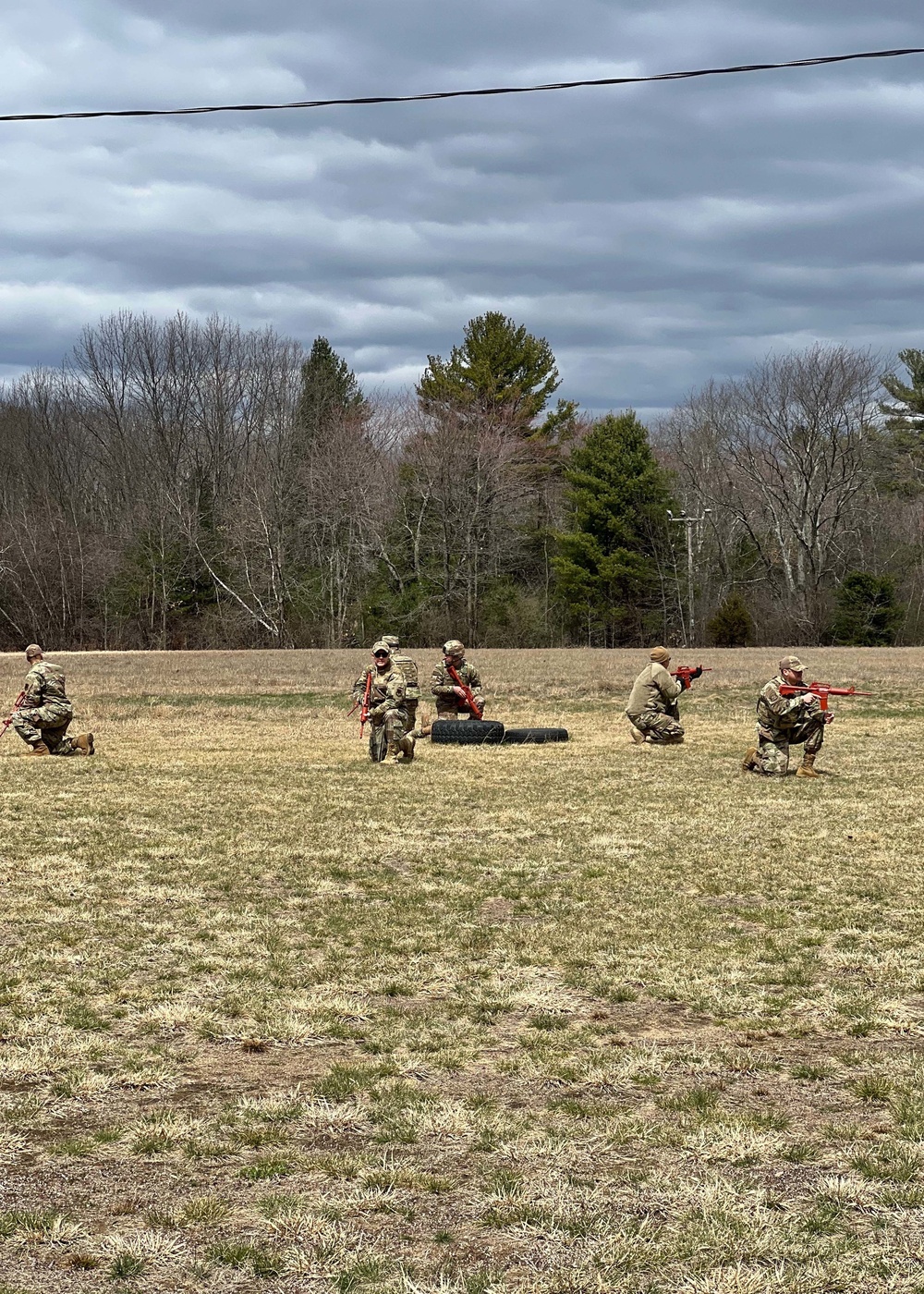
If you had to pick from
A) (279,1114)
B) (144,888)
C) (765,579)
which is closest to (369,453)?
(765,579)

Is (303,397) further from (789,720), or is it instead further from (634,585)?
(789,720)

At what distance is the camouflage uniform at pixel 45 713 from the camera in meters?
18.2

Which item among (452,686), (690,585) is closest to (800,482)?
(690,585)

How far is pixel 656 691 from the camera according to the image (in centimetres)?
1938

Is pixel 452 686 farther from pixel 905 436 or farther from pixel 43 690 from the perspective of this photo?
pixel 905 436

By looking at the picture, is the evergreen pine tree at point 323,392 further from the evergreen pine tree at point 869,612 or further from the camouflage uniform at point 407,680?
the camouflage uniform at point 407,680

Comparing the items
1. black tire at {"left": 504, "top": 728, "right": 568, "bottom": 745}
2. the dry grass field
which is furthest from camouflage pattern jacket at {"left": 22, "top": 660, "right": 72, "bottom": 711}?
black tire at {"left": 504, "top": 728, "right": 568, "bottom": 745}

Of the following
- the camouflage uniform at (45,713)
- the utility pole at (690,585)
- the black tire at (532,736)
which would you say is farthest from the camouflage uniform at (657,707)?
the utility pole at (690,585)

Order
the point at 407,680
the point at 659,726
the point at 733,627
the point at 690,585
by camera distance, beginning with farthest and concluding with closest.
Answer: the point at 690,585 → the point at 733,627 → the point at 659,726 → the point at 407,680

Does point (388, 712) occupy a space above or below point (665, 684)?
below

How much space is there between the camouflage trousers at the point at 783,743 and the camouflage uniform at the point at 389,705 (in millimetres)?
4443

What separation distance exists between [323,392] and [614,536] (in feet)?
57.6

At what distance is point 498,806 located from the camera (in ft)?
46.0

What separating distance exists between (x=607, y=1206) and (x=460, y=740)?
14938mm
